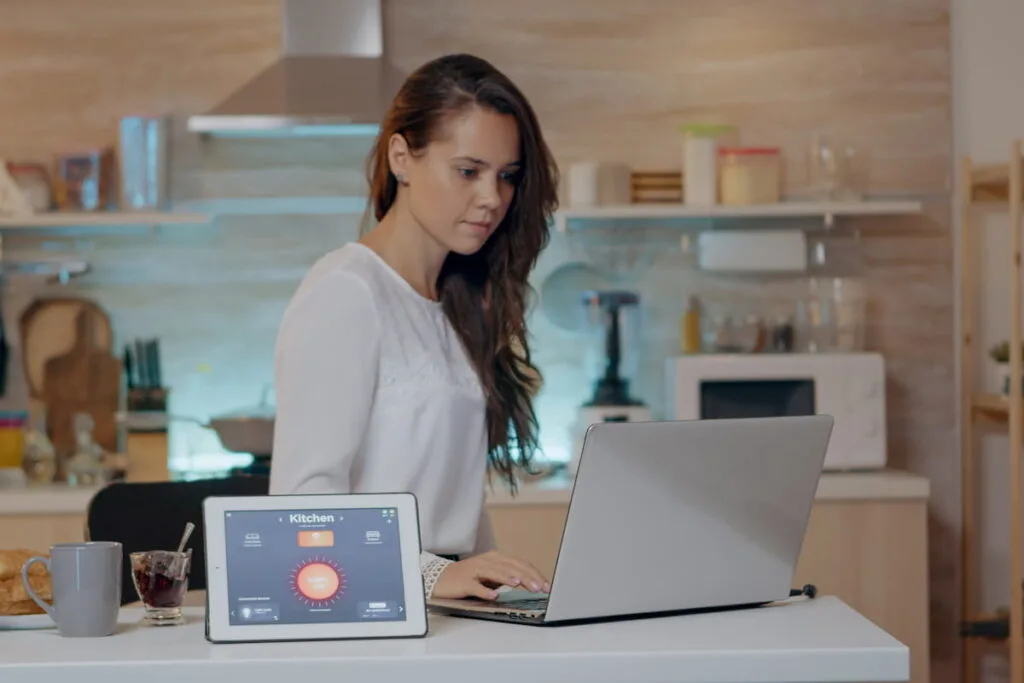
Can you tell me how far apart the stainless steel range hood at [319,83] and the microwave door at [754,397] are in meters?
1.16

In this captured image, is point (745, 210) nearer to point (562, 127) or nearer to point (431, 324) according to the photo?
point (562, 127)

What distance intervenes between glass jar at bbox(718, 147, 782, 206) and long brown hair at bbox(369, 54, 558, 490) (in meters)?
1.88

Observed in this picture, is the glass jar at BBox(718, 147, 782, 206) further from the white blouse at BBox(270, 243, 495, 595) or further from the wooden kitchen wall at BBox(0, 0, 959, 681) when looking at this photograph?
the white blouse at BBox(270, 243, 495, 595)

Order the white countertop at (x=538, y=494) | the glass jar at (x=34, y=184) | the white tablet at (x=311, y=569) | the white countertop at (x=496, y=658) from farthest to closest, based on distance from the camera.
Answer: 1. the glass jar at (x=34, y=184)
2. the white countertop at (x=538, y=494)
3. the white tablet at (x=311, y=569)
4. the white countertop at (x=496, y=658)

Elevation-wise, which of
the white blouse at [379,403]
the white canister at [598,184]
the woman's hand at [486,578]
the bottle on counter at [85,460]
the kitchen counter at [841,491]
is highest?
the white canister at [598,184]

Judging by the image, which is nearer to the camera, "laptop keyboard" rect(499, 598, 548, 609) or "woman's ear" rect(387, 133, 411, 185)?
"laptop keyboard" rect(499, 598, 548, 609)

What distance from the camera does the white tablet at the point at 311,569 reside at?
4.80 feet

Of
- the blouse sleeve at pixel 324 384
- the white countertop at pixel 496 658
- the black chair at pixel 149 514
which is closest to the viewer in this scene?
the white countertop at pixel 496 658

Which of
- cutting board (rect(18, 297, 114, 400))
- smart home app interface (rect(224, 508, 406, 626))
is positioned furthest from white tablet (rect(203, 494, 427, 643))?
cutting board (rect(18, 297, 114, 400))

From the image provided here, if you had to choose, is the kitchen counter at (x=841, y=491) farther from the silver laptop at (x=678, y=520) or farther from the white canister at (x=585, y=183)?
the silver laptop at (x=678, y=520)

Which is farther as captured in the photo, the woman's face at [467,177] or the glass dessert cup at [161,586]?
the woman's face at [467,177]

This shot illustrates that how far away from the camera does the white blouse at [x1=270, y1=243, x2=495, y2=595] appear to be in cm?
177

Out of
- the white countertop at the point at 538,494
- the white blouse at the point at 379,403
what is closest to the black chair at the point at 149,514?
the white blouse at the point at 379,403

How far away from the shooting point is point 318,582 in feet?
4.87
